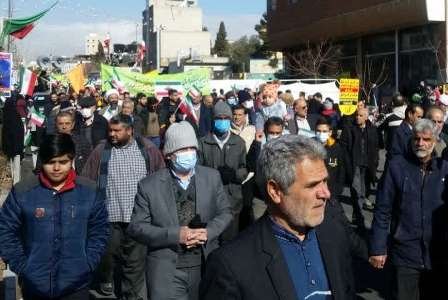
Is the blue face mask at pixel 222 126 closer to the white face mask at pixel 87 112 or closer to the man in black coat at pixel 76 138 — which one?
the man in black coat at pixel 76 138

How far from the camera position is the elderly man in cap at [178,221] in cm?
470

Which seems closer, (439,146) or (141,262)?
(141,262)

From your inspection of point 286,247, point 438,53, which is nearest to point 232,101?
point 286,247

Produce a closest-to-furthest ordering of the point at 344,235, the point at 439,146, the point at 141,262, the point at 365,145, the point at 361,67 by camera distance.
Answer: the point at 344,235 → the point at 141,262 → the point at 439,146 → the point at 365,145 → the point at 361,67

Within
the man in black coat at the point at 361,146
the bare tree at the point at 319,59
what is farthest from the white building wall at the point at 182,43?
the man in black coat at the point at 361,146

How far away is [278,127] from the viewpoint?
690 cm

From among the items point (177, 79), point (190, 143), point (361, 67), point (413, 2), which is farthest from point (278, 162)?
point (361, 67)

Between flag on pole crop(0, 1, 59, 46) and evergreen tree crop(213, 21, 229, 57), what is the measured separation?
368ft

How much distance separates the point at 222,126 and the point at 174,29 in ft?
400

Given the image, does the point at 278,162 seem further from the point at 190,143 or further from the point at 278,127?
the point at 278,127

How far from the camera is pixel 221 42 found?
132 m

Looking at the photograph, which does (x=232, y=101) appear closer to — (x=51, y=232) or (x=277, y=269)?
(x=51, y=232)

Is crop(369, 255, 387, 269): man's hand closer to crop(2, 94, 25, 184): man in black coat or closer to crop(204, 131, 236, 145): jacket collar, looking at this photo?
crop(204, 131, 236, 145): jacket collar

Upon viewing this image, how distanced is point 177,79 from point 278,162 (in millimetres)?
20969
